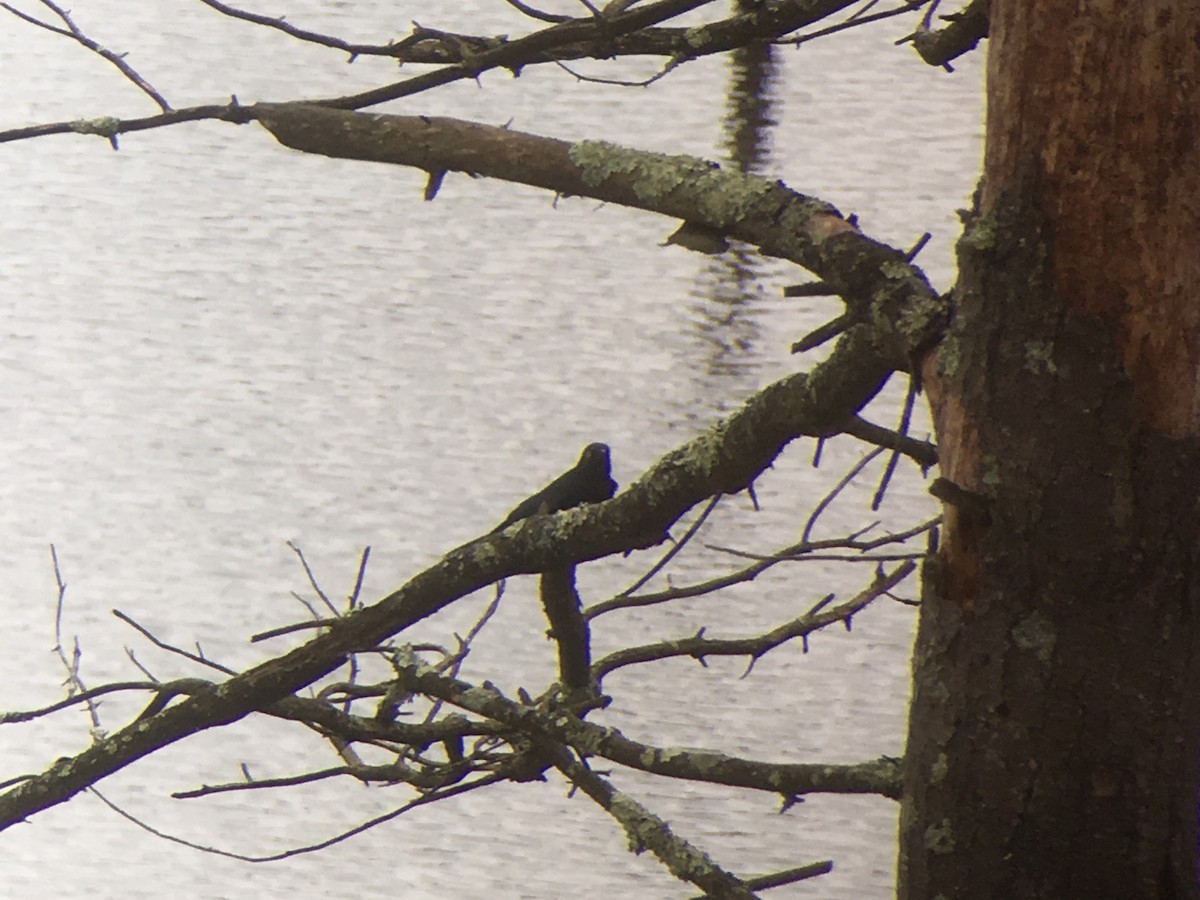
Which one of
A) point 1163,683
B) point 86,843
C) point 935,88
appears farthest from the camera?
point 86,843

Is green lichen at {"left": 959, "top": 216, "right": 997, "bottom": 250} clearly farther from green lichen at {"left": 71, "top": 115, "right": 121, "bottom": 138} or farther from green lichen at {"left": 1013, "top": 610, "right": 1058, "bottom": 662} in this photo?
green lichen at {"left": 71, "top": 115, "right": 121, "bottom": 138}

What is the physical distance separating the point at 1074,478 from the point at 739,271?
70 cm

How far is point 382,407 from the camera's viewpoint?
114 cm

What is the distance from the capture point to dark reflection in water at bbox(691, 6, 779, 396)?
110 centimetres

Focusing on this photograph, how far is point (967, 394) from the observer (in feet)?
1.47

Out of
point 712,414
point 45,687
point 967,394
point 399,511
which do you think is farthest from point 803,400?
point 45,687

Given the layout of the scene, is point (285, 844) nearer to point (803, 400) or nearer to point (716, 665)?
point (716, 665)

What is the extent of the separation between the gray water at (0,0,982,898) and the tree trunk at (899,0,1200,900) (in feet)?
2.07

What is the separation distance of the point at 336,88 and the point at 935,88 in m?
0.58

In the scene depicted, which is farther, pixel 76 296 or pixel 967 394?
pixel 76 296

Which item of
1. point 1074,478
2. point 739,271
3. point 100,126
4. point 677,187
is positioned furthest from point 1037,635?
point 739,271

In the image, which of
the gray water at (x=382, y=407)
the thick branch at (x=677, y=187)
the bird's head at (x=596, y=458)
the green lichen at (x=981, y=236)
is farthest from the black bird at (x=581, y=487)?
the gray water at (x=382, y=407)

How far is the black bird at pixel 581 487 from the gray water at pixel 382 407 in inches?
18.6

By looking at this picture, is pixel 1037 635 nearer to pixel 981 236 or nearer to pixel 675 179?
pixel 981 236
